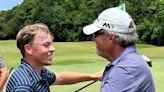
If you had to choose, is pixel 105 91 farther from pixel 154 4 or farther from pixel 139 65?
pixel 154 4

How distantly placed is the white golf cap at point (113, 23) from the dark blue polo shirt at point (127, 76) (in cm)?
15

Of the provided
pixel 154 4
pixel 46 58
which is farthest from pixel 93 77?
pixel 154 4

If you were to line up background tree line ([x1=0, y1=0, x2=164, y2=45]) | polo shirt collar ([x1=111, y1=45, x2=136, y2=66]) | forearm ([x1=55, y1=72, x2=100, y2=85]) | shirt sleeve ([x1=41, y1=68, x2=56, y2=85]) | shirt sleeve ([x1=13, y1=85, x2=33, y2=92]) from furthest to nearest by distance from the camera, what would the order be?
background tree line ([x1=0, y1=0, x2=164, y2=45]) < forearm ([x1=55, y1=72, x2=100, y2=85]) < shirt sleeve ([x1=41, y1=68, x2=56, y2=85]) < shirt sleeve ([x1=13, y1=85, x2=33, y2=92]) < polo shirt collar ([x1=111, y1=45, x2=136, y2=66])

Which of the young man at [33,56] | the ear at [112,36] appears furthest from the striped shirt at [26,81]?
the ear at [112,36]

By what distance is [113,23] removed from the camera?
286cm

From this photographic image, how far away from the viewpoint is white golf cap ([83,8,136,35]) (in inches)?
113

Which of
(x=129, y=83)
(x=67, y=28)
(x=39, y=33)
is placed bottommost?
(x=67, y=28)

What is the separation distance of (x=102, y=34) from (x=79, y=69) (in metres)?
10.2

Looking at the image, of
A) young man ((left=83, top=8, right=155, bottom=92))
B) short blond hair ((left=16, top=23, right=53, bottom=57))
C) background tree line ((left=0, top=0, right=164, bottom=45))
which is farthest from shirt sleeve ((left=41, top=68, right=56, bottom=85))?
background tree line ((left=0, top=0, right=164, bottom=45))

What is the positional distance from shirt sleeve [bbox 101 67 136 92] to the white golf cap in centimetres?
27

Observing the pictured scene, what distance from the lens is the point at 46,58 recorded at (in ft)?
10.4

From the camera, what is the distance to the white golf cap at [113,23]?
9.38 feet

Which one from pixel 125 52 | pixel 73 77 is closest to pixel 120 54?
pixel 125 52

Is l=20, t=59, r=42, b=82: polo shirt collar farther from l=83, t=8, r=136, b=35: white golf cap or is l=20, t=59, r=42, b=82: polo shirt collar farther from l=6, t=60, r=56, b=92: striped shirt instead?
l=83, t=8, r=136, b=35: white golf cap
